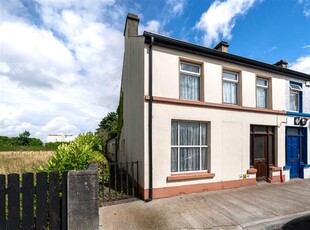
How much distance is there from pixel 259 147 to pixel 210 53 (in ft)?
16.8

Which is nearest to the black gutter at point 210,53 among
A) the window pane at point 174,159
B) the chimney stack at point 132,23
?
the chimney stack at point 132,23

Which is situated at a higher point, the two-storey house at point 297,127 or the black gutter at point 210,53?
the black gutter at point 210,53

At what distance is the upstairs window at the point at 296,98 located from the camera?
421 inches

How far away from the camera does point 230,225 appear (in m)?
4.90

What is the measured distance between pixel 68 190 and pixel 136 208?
2.75 meters

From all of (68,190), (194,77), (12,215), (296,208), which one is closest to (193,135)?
(194,77)

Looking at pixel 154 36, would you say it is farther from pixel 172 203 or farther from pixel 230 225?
pixel 230 225

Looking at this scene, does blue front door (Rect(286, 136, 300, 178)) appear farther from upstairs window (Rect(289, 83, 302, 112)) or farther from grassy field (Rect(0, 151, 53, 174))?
grassy field (Rect(0, 151, 53, 174))

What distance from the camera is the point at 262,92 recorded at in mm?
9734

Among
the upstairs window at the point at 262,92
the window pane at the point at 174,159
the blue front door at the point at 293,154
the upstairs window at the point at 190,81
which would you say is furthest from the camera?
the blue front door at the point at 293,154

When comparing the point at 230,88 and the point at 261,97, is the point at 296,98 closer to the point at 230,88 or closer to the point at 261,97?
the point at 261,97

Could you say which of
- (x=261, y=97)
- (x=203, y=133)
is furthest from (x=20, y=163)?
(x=261, y=97)

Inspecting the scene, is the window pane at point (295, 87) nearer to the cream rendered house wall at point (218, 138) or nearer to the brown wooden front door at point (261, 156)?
the cream rendered house wall at point (218, 138)

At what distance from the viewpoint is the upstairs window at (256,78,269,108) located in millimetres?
9523
